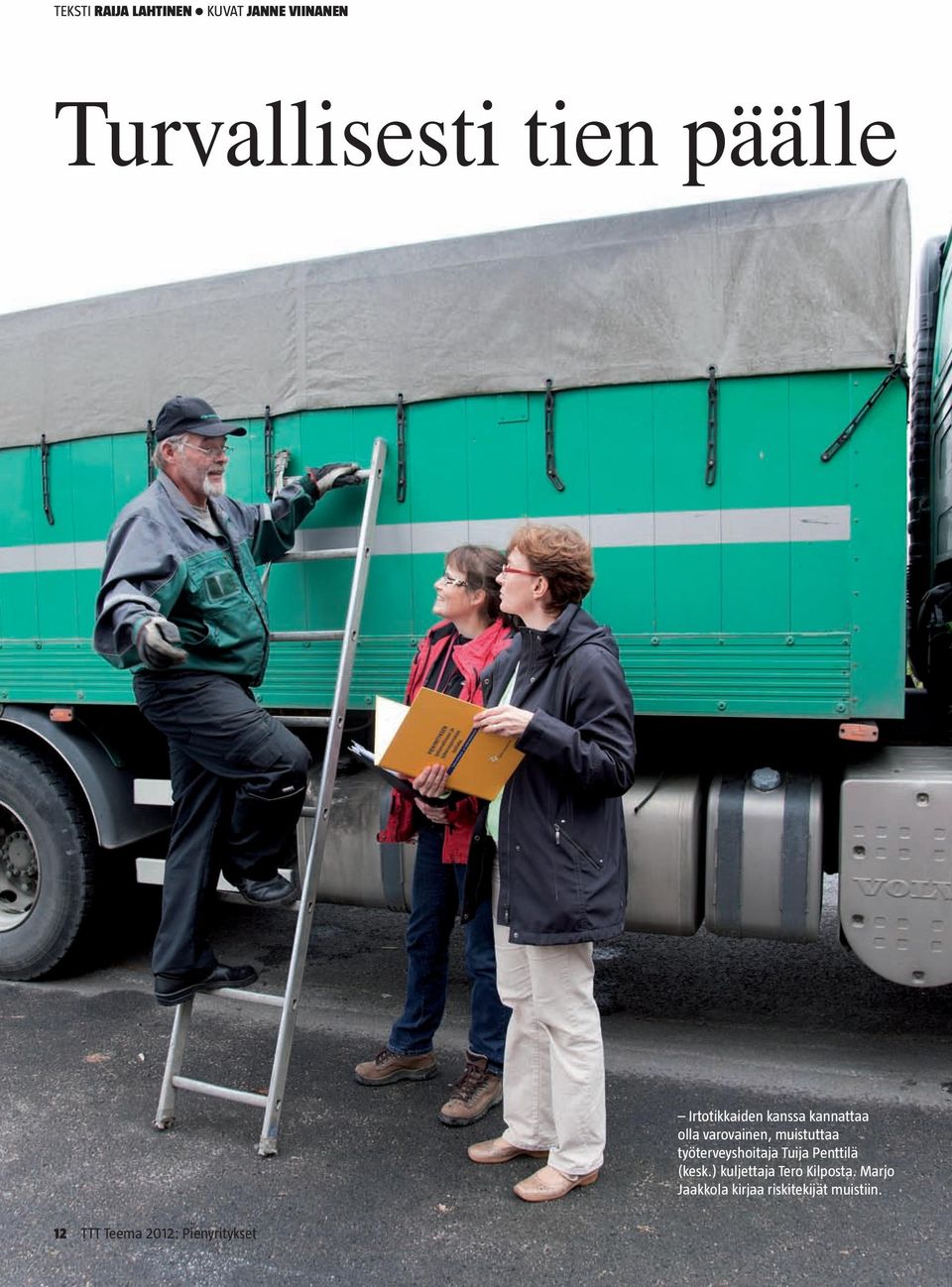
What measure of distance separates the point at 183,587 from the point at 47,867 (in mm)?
2095

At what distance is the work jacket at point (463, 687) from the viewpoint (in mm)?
3268

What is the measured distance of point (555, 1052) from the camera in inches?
112

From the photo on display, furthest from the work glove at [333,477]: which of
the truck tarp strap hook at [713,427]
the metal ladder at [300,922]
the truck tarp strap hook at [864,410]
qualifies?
the truck tarp strap hook at [864,410]

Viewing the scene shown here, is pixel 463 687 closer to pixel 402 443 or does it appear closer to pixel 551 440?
pixel 551 440

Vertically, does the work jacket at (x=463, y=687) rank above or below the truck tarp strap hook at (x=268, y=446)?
below

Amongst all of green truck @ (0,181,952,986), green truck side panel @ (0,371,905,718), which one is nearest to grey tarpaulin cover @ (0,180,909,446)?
green truck @ (0,181,952,986)

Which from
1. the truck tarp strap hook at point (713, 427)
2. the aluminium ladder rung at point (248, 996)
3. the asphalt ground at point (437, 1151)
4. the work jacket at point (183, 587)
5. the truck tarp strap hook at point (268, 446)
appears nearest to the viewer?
the asphalt ground at point (437, 1151)

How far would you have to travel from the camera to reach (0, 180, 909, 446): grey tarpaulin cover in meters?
3.44

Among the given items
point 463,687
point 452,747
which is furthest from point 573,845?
point 463,687

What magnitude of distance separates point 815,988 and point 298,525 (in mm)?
2994

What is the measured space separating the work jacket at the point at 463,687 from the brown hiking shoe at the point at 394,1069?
781mm

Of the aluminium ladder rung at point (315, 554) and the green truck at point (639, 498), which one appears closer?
the green truck at point (639, 498)

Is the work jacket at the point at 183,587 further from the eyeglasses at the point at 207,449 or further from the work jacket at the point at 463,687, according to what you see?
the work jacket at the point at 463,687

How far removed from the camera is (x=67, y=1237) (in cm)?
280
